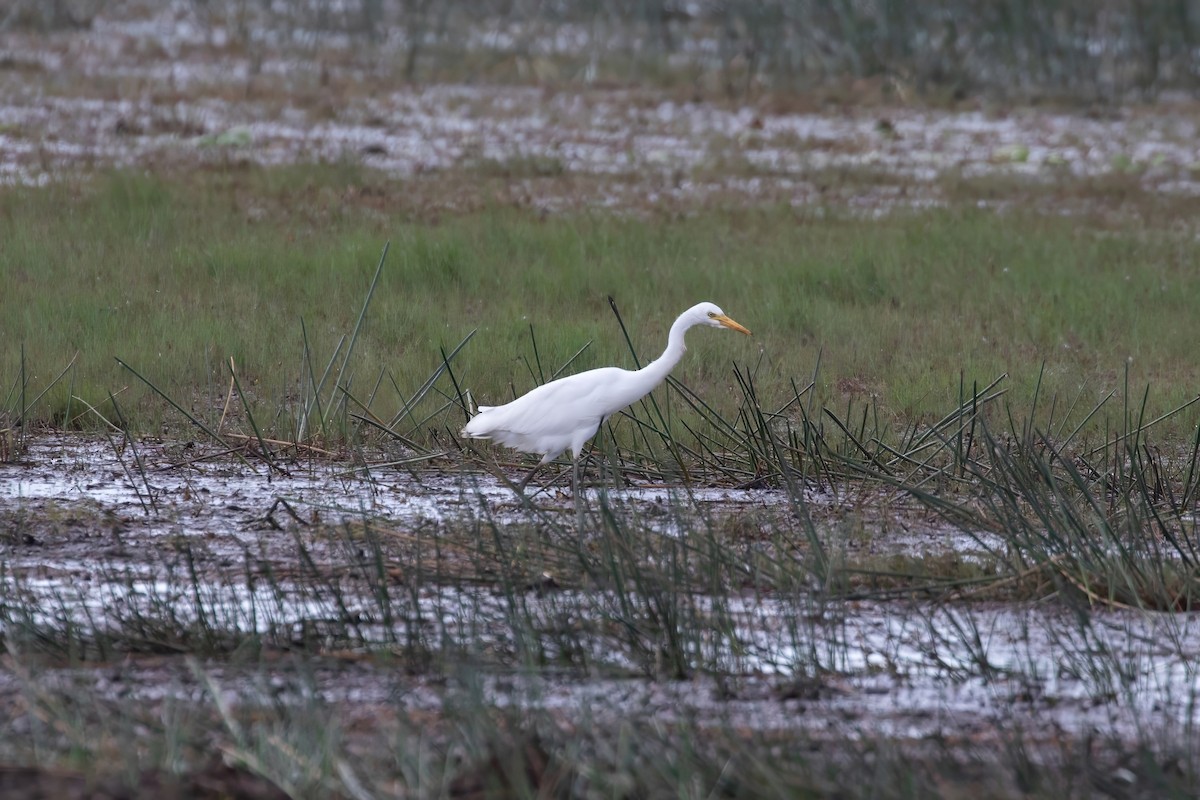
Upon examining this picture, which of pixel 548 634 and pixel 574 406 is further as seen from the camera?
pixel 574 406

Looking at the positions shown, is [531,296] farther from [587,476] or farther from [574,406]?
[574,406]

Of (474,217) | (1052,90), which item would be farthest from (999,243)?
(1052,90)

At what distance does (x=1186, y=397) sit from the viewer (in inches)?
349

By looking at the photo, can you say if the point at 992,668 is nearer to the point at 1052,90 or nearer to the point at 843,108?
the point at 843,108

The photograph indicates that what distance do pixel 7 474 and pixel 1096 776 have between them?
510 centimetres

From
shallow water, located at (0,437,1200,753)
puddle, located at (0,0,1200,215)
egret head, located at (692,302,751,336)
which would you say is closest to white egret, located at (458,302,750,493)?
egret head, located at (692,302,751,336)

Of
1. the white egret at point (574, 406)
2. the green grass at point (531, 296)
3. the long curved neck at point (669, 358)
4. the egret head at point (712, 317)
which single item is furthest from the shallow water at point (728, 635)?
the green grass at point (531, 296)

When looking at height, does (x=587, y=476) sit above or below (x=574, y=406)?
below

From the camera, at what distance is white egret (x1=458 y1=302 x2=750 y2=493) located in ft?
22.0

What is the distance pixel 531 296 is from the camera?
10898mm

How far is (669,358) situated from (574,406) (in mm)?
434

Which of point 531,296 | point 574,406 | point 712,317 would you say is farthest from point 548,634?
point 531,296

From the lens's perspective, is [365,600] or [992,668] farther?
[365,600]

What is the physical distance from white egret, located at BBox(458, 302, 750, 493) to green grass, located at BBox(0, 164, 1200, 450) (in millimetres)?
1429
